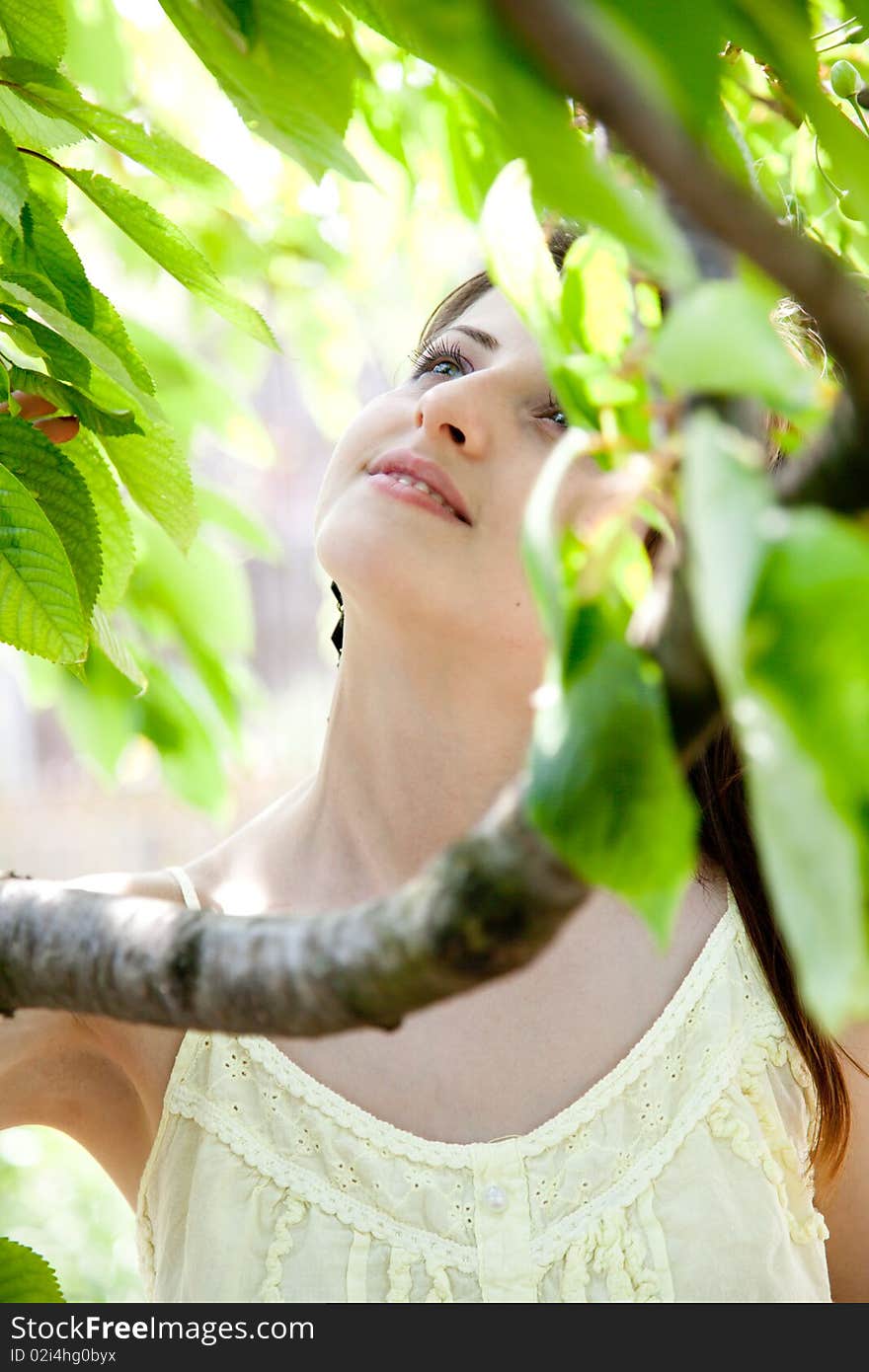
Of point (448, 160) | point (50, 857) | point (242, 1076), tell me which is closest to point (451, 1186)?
point (242, 1076)

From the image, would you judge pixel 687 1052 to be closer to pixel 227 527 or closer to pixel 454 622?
pixel 454 622

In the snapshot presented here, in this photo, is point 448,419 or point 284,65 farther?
point 448,419

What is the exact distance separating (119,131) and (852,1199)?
1.09 metres

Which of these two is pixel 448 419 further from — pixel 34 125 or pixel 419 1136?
pixel 419 1136

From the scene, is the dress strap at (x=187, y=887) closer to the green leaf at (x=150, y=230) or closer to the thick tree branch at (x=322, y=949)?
the green leaf at (x=150, y=230)

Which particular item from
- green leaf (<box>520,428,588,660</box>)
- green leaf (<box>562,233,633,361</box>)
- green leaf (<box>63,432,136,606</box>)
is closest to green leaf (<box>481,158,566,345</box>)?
green leaf (<box>562,233,633,361</box>)

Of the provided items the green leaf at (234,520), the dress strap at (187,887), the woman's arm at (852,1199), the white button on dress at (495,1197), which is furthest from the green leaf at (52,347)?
the woman's arm at (852,1199)

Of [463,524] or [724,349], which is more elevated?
[724,349]

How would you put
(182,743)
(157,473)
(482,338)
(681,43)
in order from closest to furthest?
(681,43) < (157,473) < (482,338) < (182,743)

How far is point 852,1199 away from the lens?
1237mm

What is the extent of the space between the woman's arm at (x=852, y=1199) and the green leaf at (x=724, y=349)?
1.07 m

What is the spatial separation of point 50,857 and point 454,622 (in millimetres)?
5520

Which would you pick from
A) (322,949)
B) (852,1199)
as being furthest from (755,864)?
(322,949)

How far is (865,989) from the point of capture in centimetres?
25
